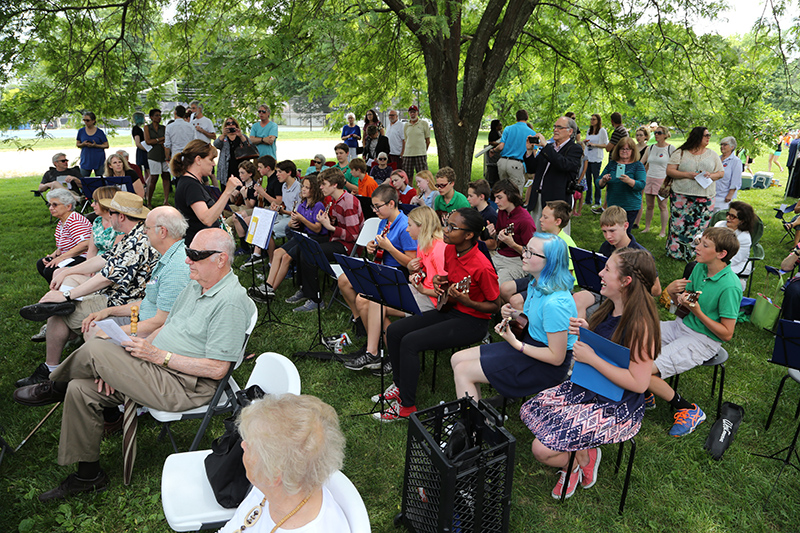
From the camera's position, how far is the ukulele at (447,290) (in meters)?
4.06

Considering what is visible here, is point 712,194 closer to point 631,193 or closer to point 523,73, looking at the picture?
point 631,193

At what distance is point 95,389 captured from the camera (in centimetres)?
316

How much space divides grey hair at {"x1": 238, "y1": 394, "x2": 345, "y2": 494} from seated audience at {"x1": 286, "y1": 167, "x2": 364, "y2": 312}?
451cm

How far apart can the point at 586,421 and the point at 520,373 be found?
1.85 feet

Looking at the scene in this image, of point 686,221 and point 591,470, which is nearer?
point 591,470

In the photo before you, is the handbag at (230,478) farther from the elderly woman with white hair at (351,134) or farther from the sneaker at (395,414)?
the elderly woman with white hair at (351,134)

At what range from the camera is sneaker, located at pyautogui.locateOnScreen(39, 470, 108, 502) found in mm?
3275

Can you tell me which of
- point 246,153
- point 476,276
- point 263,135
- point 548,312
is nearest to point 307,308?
point 476,276

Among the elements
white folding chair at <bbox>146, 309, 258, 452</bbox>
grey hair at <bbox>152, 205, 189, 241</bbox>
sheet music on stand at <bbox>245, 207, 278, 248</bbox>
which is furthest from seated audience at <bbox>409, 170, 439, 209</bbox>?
white folding chair at <bbox>146, 309, 258, 452</bbox>

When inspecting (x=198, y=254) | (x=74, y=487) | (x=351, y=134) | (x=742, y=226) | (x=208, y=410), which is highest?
(x=351, y=134)

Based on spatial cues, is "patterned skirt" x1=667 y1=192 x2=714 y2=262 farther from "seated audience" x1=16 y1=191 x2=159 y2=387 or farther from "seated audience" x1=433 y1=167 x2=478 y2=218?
"seated audience" x1=16 y1=191 x2=159 y2=387

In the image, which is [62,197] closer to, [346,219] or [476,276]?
[346,219]

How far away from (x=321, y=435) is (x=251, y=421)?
273mm

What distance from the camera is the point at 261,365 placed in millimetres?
3076
